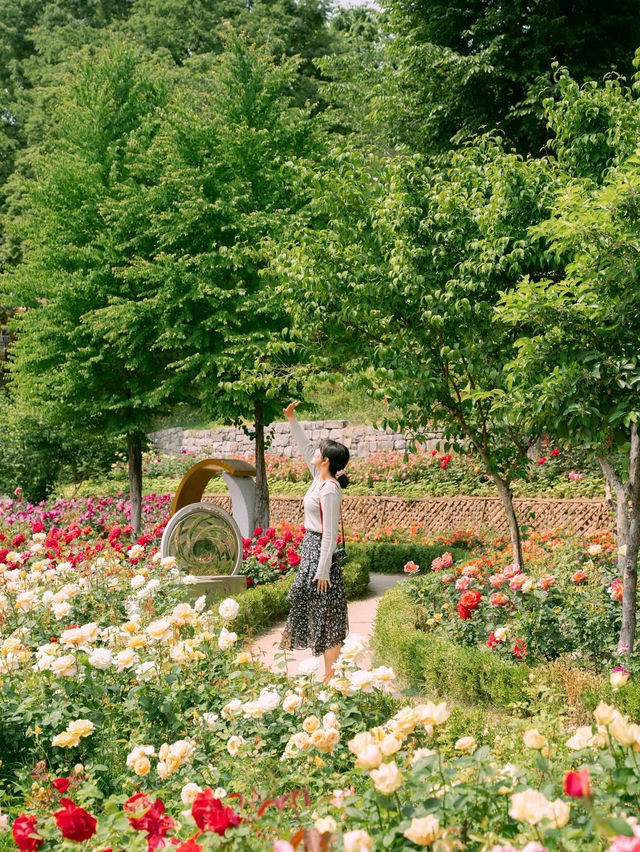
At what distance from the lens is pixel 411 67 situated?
41.9ft

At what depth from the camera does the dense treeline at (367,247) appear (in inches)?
188

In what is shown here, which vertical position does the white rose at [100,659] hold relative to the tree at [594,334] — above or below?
below

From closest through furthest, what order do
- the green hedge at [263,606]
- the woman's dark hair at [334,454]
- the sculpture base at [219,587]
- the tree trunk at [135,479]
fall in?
the woman's dark hair at [334,454] < the green hedge at [263,606] < the sculpture base at [219,587] < the tree trunk at [135,479]

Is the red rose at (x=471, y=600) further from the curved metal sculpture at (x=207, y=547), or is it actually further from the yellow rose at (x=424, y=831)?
the yellow rose at (x=424, y=831)

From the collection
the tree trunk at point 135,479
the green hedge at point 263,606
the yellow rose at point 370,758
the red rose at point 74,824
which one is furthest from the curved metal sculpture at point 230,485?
the yellow rose at point 370,758

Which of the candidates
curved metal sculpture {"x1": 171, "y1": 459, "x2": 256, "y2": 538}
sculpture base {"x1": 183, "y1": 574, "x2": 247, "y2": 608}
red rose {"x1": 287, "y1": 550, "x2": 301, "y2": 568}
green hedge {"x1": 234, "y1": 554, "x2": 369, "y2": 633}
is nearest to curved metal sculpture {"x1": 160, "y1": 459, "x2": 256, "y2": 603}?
sculpture base {"x1": 183, "y1": 574, "x2": 247, "y2": 608}

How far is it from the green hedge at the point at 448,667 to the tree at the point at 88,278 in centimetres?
630

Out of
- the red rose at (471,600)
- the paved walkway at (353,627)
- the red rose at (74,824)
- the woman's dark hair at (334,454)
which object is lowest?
the paved walkway at (353,627)

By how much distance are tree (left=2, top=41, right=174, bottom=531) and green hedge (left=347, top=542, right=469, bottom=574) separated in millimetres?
3717

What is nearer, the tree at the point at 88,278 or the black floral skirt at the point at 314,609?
the black floral skirt at the point at 314,609

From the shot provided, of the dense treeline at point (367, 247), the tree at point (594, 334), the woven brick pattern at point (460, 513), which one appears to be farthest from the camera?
the woven brick pattern at point (460, 513)

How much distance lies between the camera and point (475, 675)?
4.86 m

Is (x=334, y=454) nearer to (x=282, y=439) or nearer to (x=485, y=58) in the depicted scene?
(x=485, y=58)

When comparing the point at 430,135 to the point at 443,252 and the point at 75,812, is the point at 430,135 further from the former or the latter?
the point at 75,812
